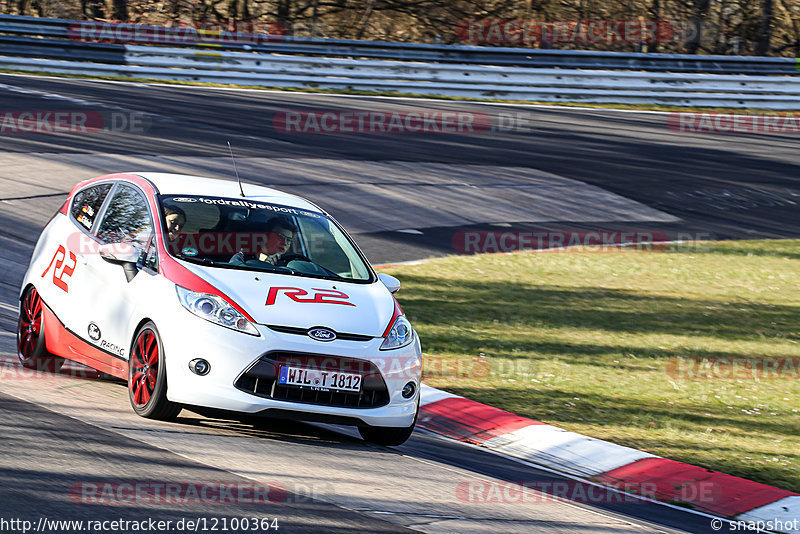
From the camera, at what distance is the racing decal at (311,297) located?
6.64 metres

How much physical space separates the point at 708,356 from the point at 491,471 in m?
4.40

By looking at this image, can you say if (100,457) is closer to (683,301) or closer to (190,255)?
(190,255)

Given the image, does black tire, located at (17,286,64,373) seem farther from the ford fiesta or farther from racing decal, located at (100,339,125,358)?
racing decal, located at (100,339,125,358)

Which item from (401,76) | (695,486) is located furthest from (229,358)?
(401,76)

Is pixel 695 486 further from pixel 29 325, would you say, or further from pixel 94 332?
pixel 29 325

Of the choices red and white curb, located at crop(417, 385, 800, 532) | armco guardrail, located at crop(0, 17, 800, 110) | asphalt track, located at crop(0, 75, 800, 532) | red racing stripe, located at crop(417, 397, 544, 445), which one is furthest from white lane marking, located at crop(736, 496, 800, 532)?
armco guardrail, located at crop(0, 17, 800, 110)

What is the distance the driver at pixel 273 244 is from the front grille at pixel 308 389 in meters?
1.01

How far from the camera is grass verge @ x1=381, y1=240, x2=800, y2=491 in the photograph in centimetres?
823

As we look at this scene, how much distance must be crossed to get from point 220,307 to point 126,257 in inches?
36.7

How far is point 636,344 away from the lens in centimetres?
1084

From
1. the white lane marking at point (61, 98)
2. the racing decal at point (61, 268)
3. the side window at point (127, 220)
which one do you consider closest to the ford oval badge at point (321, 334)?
the side window at point (127, 220)

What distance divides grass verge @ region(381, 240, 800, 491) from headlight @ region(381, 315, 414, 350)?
1.80 meters

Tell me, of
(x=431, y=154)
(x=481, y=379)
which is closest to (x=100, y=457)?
(x=481, y=379)

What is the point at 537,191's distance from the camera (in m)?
18.6
